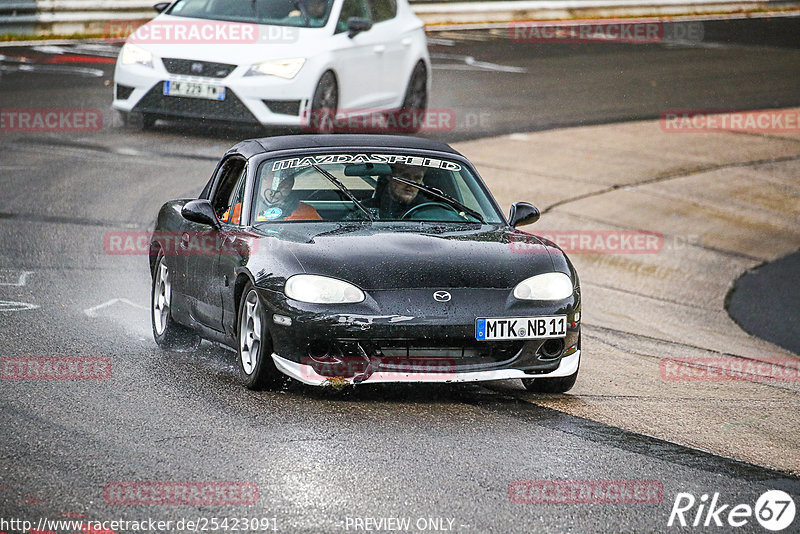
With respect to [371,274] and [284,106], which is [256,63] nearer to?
[284,106]

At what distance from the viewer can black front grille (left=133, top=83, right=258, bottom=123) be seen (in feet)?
50.9

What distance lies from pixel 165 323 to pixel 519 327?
2762 millimetres

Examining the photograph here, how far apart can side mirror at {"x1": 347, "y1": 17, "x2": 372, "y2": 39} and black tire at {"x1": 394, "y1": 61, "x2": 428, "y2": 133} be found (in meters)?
1.67

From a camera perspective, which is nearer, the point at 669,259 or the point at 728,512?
the point at 728,512

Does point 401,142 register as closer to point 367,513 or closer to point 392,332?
point 392,332

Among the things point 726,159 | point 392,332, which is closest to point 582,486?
point 392,332

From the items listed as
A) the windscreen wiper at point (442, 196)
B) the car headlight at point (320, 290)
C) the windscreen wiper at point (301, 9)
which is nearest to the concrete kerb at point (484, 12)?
the windscreen wiper at point (301, 9)

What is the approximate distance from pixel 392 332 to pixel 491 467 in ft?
3.71

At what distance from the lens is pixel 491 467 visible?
19.9 ft

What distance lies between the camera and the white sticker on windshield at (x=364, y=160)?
27.7 feet

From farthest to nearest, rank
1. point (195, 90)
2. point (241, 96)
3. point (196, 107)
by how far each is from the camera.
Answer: point (196, 107), point (195, 90), point (241, 96)

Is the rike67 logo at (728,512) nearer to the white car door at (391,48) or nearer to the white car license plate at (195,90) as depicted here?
the white car license plate at (195,90)

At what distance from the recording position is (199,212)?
8.12 m

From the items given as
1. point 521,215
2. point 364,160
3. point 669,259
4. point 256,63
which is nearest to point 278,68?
point 256,63
